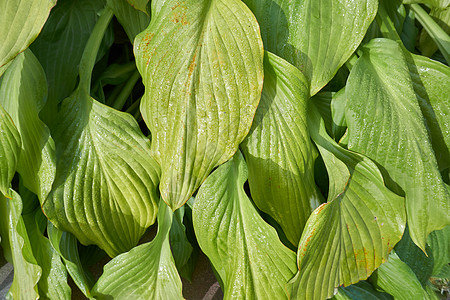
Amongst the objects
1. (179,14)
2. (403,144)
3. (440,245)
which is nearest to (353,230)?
(403,144)

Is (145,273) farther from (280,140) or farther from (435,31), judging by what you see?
(435,31)

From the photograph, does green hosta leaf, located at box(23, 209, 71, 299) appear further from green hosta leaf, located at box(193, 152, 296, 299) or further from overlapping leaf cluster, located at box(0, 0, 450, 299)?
green hosta leaf, located at box(193, 152, 296, 299)

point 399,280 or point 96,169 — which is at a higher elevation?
point 96,169

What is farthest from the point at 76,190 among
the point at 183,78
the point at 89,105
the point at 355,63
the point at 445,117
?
the point at 445,117

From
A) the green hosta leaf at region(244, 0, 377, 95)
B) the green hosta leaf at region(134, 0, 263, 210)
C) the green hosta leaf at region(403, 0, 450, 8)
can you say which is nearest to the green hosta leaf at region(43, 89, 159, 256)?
the green hosta leaf at region(134, 0, 263, 210)

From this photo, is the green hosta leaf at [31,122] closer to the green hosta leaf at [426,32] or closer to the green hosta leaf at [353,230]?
the green hosta leaf at [353,230]

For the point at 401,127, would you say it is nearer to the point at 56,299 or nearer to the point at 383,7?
the point at 383,7
